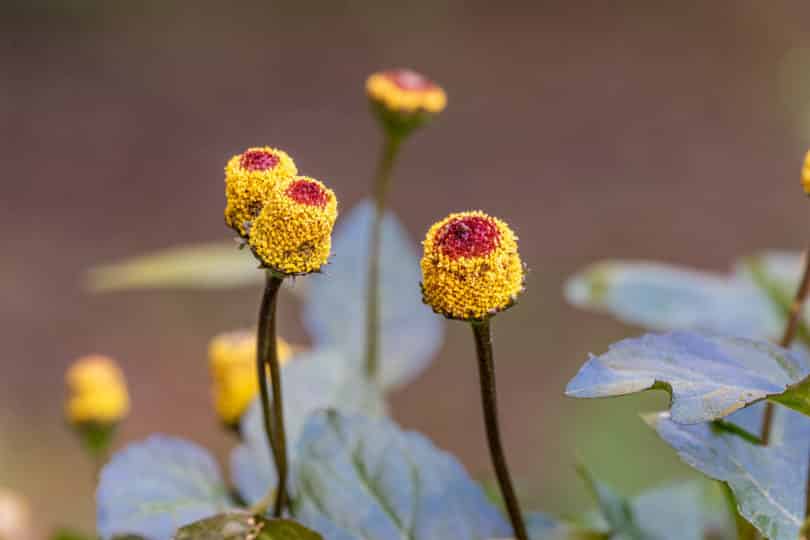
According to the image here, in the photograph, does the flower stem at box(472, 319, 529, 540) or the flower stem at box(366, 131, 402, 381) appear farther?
the flower stem at box(366, 131, 402, 381)

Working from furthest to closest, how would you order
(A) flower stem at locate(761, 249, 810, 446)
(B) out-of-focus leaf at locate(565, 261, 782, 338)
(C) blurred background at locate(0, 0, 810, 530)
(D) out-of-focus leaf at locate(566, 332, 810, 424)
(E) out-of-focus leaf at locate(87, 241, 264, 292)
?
(C) blurred background at locate(0, 0, 810, 530)
(E) out-of-focus leaf at locate(87, 241, 264, 292)
(B) out-of-focus leaf at locate(565, 261, 782, 338)
(A) flower stem at locate(761, 249, 810, 446)
(D) out-of-focus leaf at locate(566, 332, 810, 424)

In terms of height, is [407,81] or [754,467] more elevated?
[407,81]

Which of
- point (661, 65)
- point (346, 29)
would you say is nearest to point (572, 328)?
point (661, 65)

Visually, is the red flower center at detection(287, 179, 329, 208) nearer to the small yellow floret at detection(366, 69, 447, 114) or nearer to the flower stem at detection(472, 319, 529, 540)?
the flower stem at detection(472, 319, 529, 540)

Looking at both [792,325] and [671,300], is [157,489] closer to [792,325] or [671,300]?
[792,325]

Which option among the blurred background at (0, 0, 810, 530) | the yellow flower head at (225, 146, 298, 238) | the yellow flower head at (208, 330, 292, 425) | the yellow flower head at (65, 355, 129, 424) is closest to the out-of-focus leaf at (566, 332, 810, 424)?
the yellow flower head at (225, 146, 298, 238)

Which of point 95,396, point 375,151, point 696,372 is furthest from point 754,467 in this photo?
point 375,151
